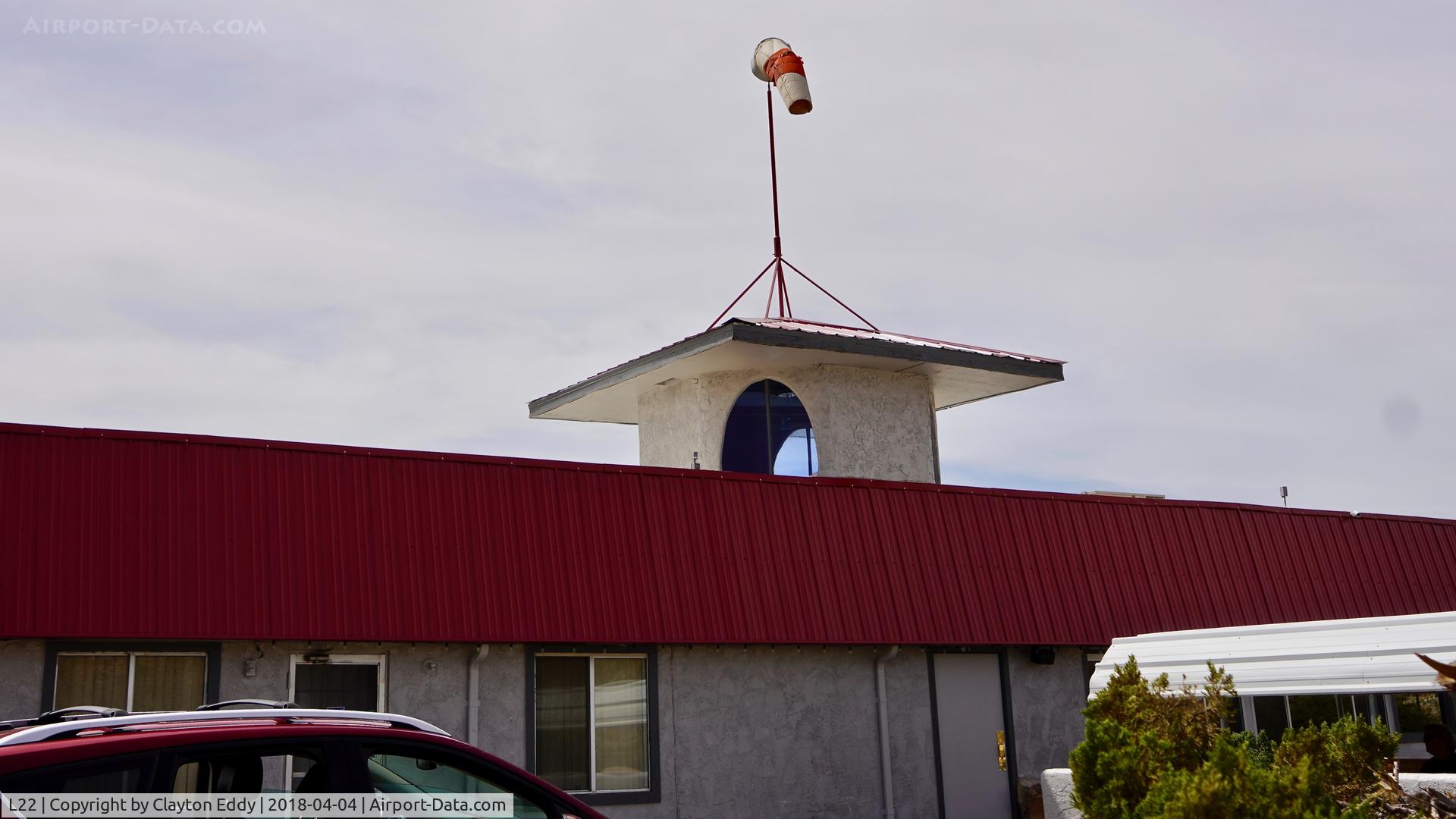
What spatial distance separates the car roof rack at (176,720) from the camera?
543 centimetres

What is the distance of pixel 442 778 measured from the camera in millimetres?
6473

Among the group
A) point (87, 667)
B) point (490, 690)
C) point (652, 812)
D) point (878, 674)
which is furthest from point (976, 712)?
point (87, 667)

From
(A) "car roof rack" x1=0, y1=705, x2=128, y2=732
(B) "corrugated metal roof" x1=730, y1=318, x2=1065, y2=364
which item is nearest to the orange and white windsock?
(B) "corrugated metal roof" x1=730, y1=318, x2=1065, y2=364

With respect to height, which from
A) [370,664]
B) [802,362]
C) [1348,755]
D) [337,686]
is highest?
[802,362]

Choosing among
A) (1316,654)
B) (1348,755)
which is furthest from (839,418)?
(1348,755)

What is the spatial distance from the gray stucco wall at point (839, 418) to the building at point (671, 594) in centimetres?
9

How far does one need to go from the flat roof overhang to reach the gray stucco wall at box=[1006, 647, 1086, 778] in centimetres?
489

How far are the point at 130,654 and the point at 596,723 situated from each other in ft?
14.4

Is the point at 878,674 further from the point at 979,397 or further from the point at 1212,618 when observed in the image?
the point at 979,397

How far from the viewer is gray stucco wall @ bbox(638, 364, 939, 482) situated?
68.0 ft

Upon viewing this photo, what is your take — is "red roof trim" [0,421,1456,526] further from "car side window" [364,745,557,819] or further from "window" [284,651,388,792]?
"car side window" [364,745,557,819]

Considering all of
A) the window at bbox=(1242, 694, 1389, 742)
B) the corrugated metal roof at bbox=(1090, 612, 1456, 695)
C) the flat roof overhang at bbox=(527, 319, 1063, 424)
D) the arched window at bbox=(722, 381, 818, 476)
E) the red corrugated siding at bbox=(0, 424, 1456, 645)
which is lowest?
the window at bbox=(1242, 694, 1389, 742)

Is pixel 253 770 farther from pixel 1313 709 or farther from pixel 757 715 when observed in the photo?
pixel 1313 709

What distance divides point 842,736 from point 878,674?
0.81 m
